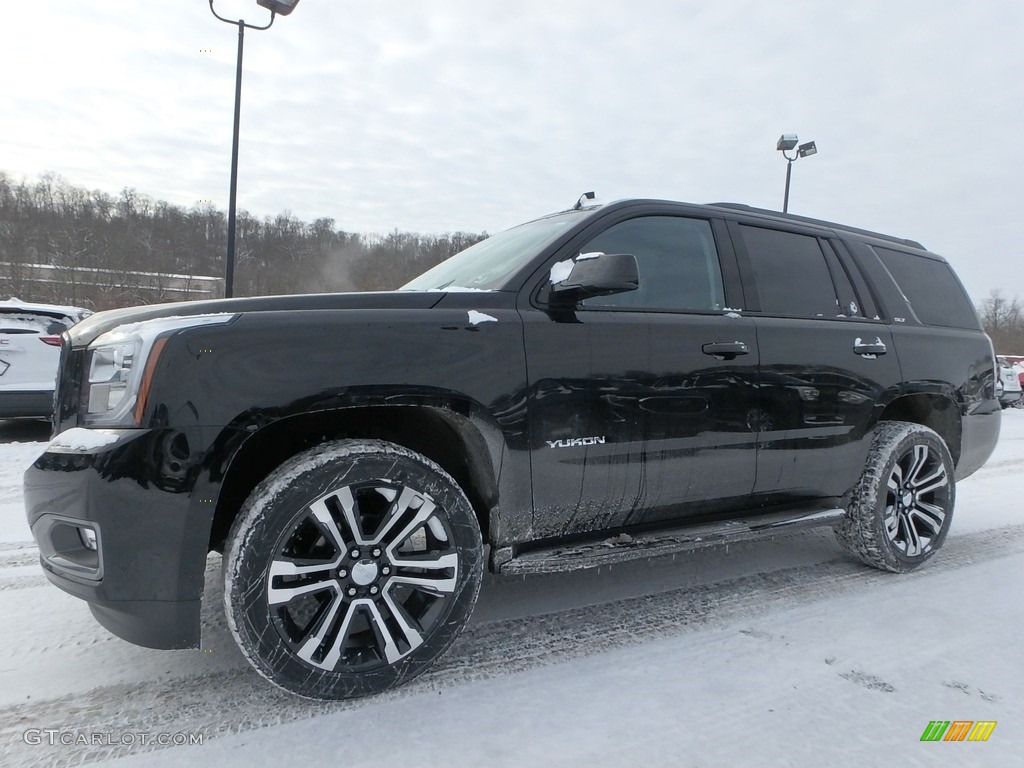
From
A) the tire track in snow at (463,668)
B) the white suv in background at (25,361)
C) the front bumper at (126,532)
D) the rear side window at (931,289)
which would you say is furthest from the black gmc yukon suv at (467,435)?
the white suv in background at (25,361)

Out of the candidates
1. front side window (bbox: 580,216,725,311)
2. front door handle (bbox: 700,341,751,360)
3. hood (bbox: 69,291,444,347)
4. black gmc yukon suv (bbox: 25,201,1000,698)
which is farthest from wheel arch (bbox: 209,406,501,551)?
front door handle (bbox: 700,341,751,360)

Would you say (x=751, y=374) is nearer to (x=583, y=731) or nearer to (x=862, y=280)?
(x=862, y=280)

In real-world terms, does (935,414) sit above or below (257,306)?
below

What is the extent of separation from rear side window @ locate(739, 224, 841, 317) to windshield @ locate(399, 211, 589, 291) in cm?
99

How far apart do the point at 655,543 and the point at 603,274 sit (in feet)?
3.78

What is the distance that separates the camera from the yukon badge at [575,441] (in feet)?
7.78

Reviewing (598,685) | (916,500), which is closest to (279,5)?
(916,500)

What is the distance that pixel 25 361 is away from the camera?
6633 millimetres

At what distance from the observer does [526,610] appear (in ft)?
9.21

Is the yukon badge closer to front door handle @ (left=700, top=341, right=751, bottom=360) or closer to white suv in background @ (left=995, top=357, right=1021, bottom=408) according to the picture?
front door handle @ (left=700, top=341, right=751, bottom=360)

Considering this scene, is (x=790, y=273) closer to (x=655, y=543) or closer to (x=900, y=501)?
(x=900, y=501)

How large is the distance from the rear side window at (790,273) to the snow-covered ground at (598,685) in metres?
1.42

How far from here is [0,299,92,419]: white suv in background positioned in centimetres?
654

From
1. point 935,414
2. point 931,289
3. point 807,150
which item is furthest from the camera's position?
point 807,150
